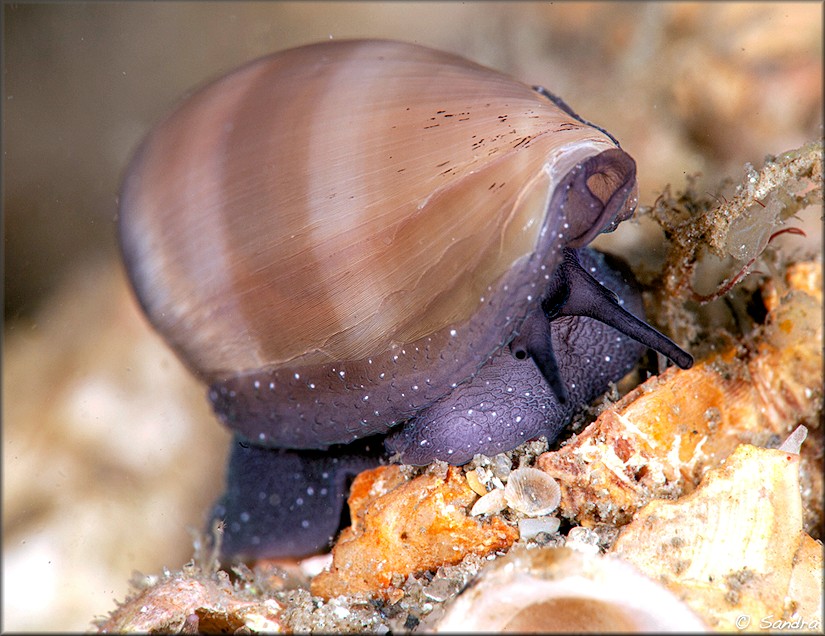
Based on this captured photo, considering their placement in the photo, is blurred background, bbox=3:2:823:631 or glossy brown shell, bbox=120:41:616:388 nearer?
glossy brown shell, bbox=120:41:616:388

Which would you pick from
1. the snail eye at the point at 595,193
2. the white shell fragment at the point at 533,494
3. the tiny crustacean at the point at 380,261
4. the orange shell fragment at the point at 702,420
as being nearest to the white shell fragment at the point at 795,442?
the orange shell fragment at the point at 702,420

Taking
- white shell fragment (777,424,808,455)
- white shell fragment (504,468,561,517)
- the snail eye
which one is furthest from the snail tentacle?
white shell fragment (504,468,561,517)

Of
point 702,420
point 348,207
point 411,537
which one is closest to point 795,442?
point 702,420

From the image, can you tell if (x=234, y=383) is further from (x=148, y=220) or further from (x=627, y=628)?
(x=627, y=628)

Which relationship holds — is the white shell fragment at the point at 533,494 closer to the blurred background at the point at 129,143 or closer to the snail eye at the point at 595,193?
the snail eye at the point at 595,193

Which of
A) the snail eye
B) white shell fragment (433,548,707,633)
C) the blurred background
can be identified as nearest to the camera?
white shell fragment (433,548,707,633)

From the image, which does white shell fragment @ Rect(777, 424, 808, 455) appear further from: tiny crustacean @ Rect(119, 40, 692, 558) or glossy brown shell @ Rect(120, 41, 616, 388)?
glossy brown shell @ Rect(120, 41, 616, 388)

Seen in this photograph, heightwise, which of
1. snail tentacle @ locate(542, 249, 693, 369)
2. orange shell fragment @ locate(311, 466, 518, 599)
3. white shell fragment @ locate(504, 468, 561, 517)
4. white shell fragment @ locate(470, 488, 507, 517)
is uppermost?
snail tentacle @ locate(542, 249, 693, 369)
